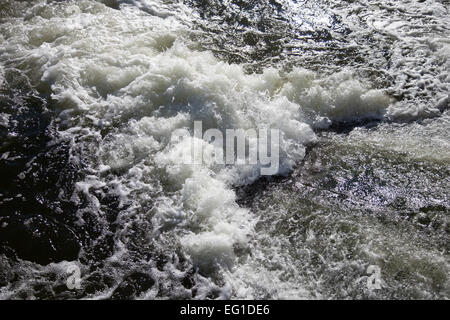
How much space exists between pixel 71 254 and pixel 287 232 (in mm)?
2366

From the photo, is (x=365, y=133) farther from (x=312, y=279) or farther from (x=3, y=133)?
(x=3, y=133)

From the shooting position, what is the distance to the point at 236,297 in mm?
3670

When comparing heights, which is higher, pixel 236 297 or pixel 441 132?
Answer: pixel 441 132

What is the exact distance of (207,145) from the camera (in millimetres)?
5094

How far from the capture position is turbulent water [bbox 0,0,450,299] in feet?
12.5

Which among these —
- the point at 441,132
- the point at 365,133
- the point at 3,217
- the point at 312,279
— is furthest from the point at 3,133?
the point at 441,132

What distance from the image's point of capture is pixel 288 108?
5508mm

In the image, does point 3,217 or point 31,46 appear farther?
point 31,46

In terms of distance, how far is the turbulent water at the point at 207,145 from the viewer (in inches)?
151

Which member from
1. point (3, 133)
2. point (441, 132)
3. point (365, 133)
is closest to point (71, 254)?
point (3, 133)
